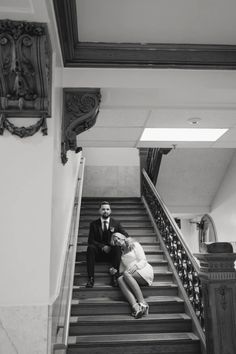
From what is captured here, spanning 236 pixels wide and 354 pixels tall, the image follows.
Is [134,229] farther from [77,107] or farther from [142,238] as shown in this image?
[77,107]

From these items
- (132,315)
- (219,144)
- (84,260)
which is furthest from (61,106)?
(84,260)

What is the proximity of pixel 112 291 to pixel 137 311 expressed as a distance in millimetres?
665

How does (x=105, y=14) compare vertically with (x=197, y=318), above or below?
above

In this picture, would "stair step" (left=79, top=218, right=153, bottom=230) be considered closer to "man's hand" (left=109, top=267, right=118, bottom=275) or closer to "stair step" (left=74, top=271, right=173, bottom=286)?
"stair step" (left=74, top=271, right=173, bottom=286)

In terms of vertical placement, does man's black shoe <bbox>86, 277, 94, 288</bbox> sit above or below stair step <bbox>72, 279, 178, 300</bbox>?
above

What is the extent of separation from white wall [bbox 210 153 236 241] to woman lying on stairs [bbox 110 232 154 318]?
4.14 m

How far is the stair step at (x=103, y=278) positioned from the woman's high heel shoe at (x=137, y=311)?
0.91 metres

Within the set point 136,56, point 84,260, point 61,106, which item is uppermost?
point 136,56

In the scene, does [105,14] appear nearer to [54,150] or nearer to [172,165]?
[54,150]

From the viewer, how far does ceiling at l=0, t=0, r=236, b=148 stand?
2393 mm

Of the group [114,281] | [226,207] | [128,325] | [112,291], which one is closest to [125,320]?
[128,325]

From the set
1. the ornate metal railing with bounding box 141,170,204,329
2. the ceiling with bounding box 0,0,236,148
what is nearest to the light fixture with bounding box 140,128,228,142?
the ceiling with bounding box 0,0,236,148

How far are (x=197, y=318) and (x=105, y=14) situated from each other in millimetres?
3796

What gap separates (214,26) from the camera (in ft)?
8.63
